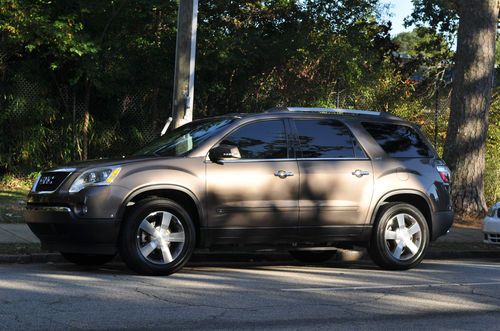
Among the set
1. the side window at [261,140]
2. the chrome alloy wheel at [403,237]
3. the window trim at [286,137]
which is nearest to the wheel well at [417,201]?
the chrome alloy wheel at [403,237]

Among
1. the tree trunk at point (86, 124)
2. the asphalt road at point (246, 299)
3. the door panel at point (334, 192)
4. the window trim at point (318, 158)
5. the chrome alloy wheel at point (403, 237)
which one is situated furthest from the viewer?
the tree trunk at point (86, 124)

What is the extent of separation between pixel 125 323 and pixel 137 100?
12.3 metres

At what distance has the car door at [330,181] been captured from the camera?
9.35 m

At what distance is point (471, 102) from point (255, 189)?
8.82 meters

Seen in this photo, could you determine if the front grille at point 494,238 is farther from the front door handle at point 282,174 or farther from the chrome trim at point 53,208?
the chrome trim at point 53,208

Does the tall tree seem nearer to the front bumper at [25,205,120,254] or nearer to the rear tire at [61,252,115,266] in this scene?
the rear tire at [61,252,115,266]

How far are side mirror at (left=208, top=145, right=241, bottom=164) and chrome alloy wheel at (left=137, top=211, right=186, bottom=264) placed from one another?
0.80 metres

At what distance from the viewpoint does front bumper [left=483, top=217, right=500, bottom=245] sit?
11727 millimetres

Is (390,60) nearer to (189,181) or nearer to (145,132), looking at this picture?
(145,132)

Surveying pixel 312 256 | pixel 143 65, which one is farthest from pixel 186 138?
pixel 143 65

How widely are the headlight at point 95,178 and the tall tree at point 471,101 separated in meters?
9.99

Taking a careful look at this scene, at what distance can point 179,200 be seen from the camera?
898 cm

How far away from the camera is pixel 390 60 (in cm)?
2408

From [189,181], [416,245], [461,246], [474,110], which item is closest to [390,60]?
[474,110]
